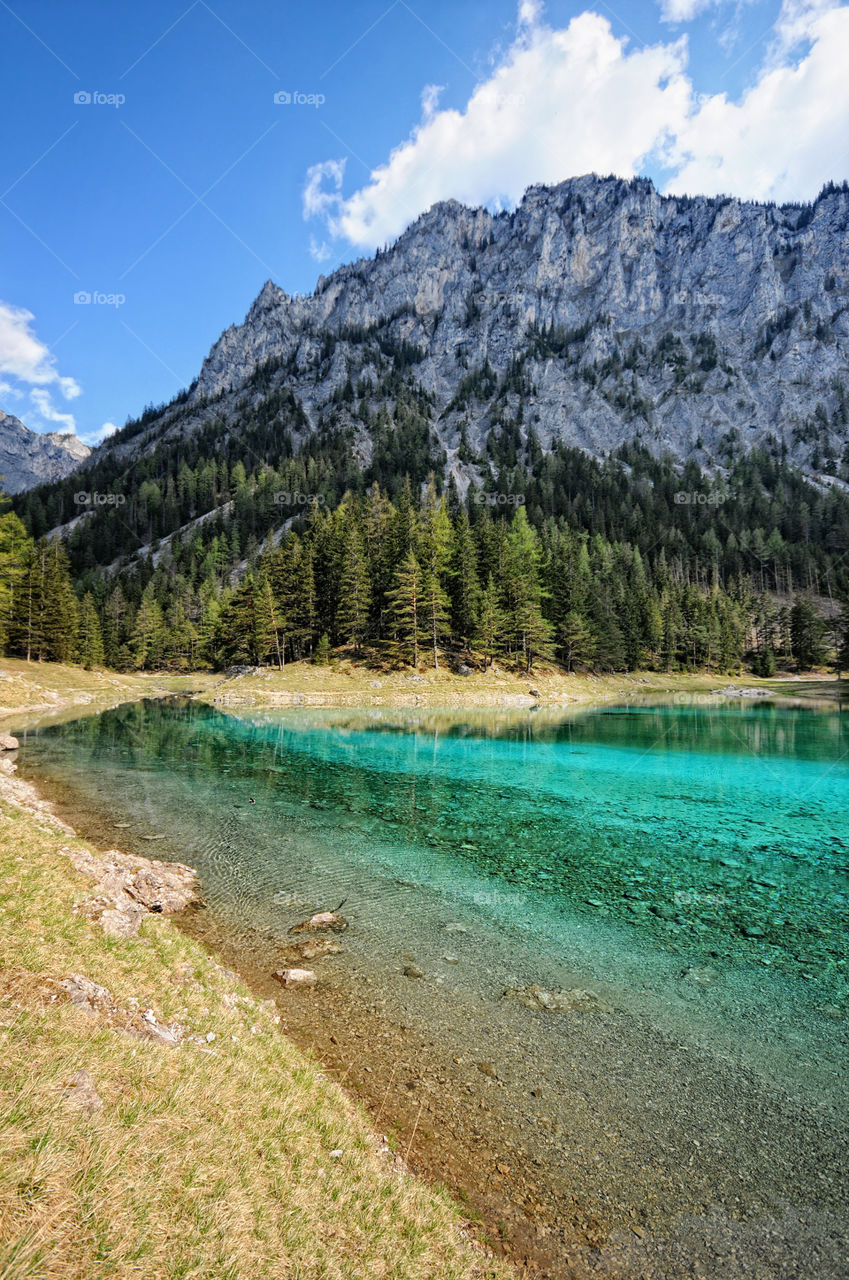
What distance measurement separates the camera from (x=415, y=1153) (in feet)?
22.0

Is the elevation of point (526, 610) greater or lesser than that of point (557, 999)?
greater

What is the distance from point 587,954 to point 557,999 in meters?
1.92

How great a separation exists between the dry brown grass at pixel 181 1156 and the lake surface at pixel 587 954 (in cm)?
164

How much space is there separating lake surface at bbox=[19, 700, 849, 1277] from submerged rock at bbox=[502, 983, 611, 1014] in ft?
0.20

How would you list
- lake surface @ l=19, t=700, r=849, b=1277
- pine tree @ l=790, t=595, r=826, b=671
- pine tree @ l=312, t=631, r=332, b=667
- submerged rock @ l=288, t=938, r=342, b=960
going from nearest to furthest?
1. lake surface @ l=19, t=700, r=849, b=1277
2. submerged rock @ l=288, t=938, r=342, b=960
3. pine tree @ l=312, t=631, r=332, b=667
4. pine tree @ l=790, t=595, r=826, b=671

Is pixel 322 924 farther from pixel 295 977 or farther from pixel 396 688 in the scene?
pixel 396 688

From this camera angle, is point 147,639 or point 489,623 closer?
point 489,623

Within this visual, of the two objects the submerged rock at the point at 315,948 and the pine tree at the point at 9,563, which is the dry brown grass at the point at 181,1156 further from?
the pine tree at the point at 9,563

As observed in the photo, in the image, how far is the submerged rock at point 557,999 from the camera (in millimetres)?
9992

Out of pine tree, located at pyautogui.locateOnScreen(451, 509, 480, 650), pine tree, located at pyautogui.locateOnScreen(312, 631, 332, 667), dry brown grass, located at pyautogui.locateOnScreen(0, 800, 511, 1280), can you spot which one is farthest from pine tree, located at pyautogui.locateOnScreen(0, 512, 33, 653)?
dry brown grass, located at pyautogui.locateOnScreen(0, 800, 511, 1280)

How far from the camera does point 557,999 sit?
10289 mm

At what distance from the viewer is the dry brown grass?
346 cm

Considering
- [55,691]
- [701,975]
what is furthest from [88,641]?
[701,975]

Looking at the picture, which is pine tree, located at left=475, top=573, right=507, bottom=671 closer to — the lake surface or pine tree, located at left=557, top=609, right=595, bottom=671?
pine tree, located at left=557, top=609, right=595, bottom=671
